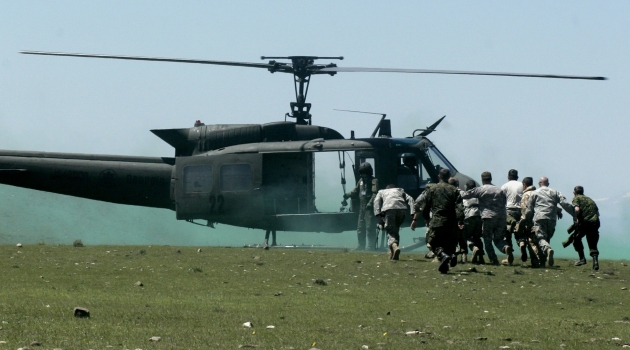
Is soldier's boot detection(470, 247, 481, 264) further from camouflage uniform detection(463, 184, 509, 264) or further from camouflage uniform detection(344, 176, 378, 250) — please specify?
camouflage uniform detection(344, 176, 378, 250)

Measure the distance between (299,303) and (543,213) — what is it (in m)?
7.86

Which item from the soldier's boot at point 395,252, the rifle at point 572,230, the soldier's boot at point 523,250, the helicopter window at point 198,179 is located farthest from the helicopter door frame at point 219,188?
the rifle at point 572,230

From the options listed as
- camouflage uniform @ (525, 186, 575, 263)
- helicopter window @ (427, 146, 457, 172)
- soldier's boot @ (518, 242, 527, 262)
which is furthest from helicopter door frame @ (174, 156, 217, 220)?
camouflage uniform @ (525, 186, 575, 263)

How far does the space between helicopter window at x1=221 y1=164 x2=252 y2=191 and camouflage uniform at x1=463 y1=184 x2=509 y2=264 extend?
715 cm

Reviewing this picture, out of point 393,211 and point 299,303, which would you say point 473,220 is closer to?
point 393,211

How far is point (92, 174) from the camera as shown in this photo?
25562mm

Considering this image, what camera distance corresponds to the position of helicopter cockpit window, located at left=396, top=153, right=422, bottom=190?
78.4 ft

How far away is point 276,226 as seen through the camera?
978 inches

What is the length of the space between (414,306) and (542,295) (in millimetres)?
2306

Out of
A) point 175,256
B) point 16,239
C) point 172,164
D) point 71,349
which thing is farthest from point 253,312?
point 16,239

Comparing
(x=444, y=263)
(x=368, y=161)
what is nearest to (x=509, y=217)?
(x=444, y=263)

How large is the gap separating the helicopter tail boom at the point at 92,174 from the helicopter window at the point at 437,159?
6.41 m

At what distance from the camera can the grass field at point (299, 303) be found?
9.35 m

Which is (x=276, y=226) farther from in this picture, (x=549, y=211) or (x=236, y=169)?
(x=549, y=211)
